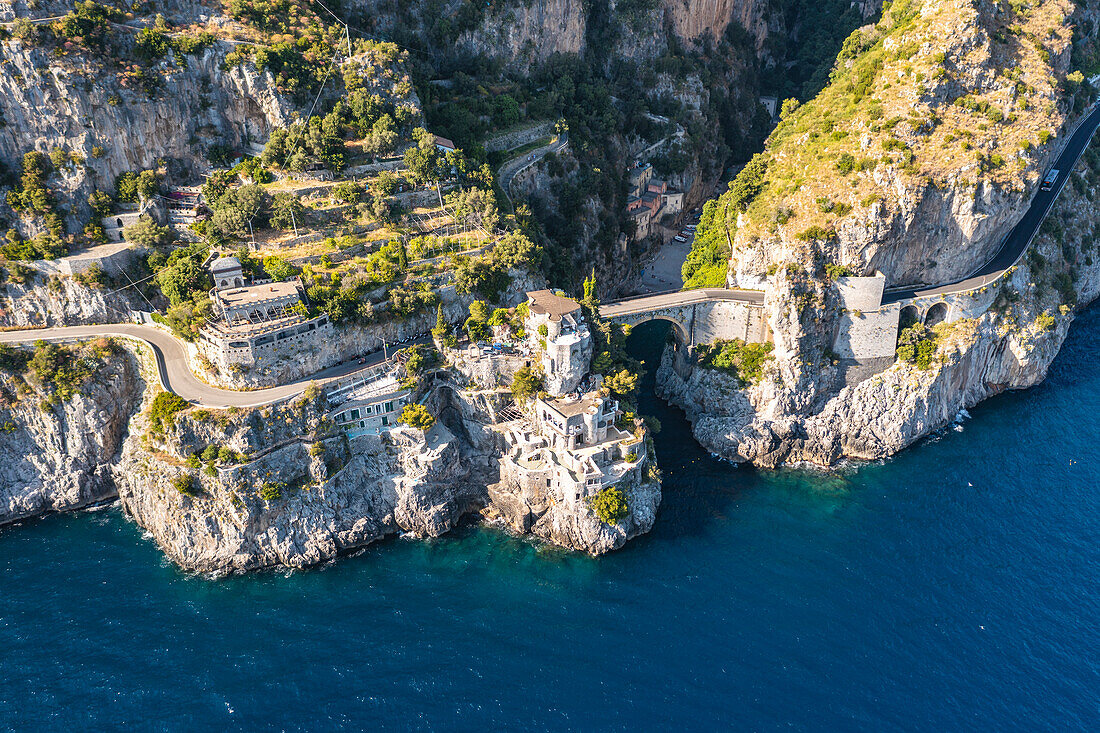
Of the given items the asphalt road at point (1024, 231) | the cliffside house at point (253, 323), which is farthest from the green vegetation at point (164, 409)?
the asphalt road at point (1024, 231)

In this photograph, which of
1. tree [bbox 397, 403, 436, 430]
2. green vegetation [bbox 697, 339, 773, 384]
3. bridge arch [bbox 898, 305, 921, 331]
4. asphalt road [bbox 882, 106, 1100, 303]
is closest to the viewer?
tree [bbox 397, 403, 436, 430]

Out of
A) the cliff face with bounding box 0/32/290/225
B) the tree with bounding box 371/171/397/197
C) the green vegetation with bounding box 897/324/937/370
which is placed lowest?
the green vegetation with bounding box 897/324/937/370

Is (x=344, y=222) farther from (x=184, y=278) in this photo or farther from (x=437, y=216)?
(x=184, y=278)

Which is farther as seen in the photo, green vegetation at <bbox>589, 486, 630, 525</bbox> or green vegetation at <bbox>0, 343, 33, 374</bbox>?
green vegetation at <bbox>0, 343, 33, 374</bbox>

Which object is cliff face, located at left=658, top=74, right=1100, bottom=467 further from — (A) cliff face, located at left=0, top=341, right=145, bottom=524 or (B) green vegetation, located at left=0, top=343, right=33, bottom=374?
(B) green vegetation, located at left=0, top=343, right=33, bottom=374

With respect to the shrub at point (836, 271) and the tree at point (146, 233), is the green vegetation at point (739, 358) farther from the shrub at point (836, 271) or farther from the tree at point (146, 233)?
the tree at point (146, 233)

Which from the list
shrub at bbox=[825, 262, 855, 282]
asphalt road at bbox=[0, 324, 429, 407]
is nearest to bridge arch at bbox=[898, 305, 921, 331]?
shrub at bbox=[825, 262, 855, 282]

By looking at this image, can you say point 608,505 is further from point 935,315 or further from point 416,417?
point 935,315

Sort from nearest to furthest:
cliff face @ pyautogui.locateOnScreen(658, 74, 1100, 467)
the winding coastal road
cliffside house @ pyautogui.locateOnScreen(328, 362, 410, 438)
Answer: cliffside house @ pyautogui.locateOnScreen(328, 362, 410, 438) → cliff face @ pyautogui.locateOnScreen(658, 74, 1100, 467) → the winding coastal road
